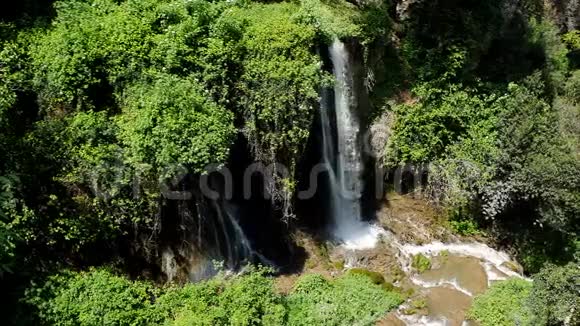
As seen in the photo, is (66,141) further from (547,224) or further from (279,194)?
(547,224)

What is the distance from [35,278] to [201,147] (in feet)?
11.1

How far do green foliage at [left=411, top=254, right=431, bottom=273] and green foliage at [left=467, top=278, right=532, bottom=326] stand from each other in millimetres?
1274

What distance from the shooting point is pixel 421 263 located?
1221 centimetres

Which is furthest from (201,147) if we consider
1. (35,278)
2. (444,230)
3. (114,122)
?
(444,230)

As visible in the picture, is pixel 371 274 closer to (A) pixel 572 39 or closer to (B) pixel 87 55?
(B) pixel 87 55

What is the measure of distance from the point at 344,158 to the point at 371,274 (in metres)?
2.64

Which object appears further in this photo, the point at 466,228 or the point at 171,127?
the point at 466,228

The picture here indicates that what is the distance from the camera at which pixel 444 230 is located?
1312 centimetres

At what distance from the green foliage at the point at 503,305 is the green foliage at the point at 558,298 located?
1.22 ft

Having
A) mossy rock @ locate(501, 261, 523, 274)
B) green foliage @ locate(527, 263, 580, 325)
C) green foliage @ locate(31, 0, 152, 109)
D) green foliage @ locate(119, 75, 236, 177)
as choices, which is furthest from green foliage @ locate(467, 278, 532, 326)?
green foliage @ locate(31, 0, 152, 109)

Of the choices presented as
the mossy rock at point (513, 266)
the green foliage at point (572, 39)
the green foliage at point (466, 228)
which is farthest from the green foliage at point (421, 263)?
the green foliage at point (572, 39)

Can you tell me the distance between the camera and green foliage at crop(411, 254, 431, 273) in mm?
12141

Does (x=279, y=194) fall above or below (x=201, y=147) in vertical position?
below

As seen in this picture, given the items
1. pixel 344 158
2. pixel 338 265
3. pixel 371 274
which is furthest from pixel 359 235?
pixel 344 158
